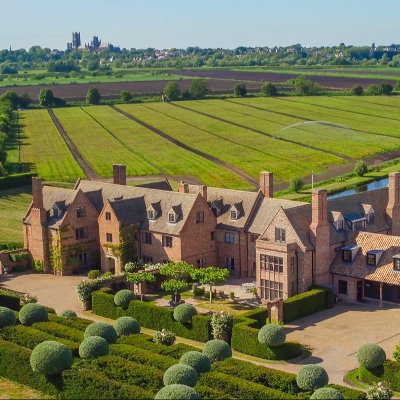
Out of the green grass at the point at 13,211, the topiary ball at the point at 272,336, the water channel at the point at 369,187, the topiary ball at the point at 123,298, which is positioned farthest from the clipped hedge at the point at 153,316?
the water channel at the point at 369,187

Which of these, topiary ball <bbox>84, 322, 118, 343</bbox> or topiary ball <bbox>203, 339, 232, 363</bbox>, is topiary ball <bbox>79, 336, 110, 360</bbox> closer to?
topiary ball <bbox>84, 322, 118, 343</bbox>

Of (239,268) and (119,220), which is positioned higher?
(119,220)

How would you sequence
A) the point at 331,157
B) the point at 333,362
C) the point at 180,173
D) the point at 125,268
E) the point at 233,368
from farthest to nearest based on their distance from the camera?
the point at 331,157 → the point at 180,173 → the point at 125,268 → the point at 333,362 → the point at 233,368

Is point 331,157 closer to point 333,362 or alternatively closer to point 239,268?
point 239,268

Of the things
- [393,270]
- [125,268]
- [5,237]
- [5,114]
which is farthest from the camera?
[5,114]

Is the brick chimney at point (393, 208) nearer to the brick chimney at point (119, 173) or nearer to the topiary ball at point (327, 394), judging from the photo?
the brick chimney at point (119, 173)

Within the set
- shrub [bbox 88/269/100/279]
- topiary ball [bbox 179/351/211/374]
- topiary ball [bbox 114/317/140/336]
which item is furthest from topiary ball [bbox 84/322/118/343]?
shrub [bbox 88/269/100/279]

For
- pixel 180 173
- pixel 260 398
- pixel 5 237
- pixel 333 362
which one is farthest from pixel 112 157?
pixel 260 398
